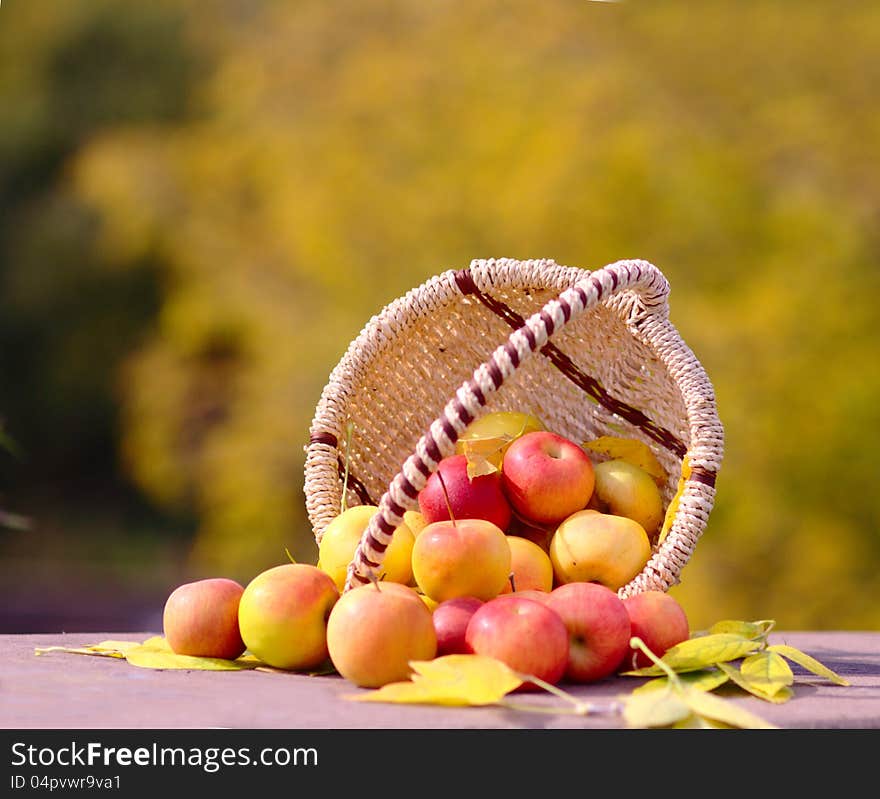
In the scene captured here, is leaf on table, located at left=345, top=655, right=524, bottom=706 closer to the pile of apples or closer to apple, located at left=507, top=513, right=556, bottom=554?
the pile of apples

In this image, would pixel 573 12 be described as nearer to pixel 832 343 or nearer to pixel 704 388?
pixel 832 343

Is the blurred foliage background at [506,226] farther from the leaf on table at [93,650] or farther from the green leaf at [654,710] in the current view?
the green leaf at [654,710]

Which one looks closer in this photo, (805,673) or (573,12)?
(805,673)

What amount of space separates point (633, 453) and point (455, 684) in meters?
0.54

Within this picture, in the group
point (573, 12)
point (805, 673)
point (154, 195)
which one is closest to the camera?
point (805, 673)

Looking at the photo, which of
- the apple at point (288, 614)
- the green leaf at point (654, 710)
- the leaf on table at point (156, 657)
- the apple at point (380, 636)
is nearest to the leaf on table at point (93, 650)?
the leaf on table at point (156, 657)

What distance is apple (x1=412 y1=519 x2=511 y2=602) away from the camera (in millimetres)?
933

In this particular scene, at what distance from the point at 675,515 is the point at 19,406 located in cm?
407

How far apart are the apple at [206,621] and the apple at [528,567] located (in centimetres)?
25

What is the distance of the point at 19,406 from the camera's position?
4.63m

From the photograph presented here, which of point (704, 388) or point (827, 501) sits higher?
point (827, 501)
